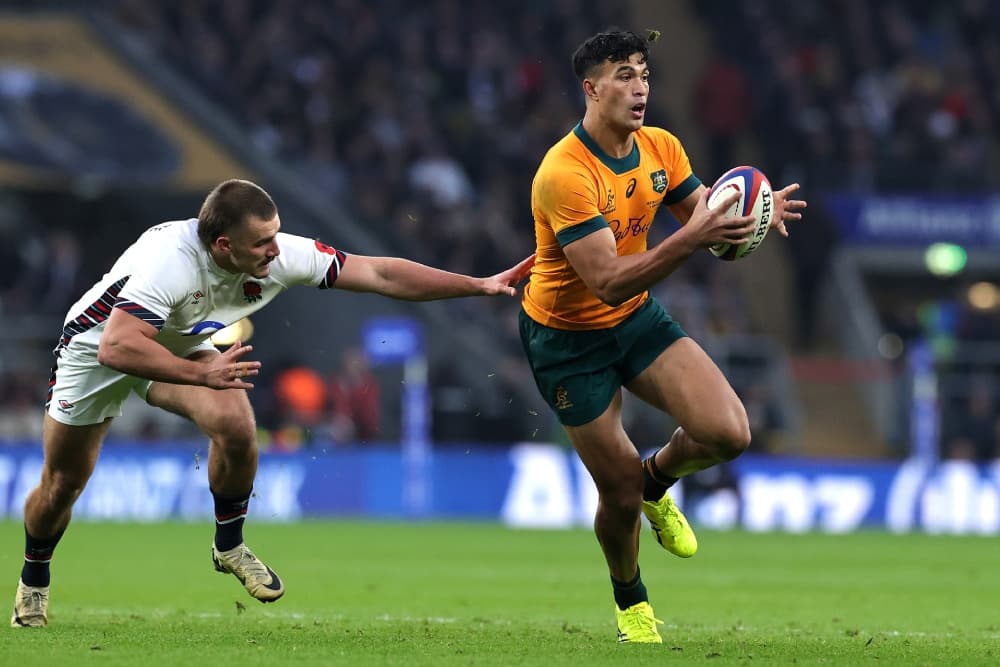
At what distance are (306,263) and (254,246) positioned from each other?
0.51 m

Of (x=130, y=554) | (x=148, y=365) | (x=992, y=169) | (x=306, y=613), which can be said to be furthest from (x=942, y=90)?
(x=148, y=365)

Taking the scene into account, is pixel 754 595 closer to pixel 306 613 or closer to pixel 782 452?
pixel 306 613

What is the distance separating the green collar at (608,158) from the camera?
29.6 feet

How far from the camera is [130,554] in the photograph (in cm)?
1661

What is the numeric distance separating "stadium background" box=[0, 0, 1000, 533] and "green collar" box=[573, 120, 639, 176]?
38.3 feet

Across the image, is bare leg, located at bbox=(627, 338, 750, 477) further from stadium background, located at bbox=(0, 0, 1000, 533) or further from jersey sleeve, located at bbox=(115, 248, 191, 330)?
stadium background, located at bbox=(0, 0, 1000, 533)

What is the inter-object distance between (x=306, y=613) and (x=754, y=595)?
3.63m

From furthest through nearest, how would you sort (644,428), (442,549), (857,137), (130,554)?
(857,137)
(644,428)
(442,549)
(130,554)

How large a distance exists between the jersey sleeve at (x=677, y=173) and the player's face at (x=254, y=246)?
6.53ft

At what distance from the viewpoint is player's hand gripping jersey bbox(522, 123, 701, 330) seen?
28.9 ft

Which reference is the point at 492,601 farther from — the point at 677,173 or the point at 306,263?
the point at 677,173

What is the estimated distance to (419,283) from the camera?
9359 mm

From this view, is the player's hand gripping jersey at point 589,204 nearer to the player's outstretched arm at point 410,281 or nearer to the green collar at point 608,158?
the green collar at point 608,158

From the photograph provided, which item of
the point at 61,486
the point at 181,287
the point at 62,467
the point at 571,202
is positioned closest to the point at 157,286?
the point at 181,287
